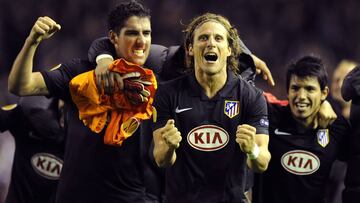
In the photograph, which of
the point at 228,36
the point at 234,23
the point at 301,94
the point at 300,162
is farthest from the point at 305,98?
the point at 234,23

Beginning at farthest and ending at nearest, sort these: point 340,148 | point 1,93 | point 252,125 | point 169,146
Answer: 1. point 1,93
2. point 340,148
3. point 252,125
4. point 169,146

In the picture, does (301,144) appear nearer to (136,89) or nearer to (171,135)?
(136,89)

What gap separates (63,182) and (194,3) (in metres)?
5.37

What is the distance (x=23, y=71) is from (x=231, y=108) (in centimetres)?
99

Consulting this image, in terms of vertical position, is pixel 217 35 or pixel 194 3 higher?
pixel 194 3

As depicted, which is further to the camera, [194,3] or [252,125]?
[194,3]

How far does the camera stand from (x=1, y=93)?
8594mm

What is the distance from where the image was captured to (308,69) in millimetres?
4930

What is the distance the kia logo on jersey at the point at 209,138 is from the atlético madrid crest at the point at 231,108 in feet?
0.30

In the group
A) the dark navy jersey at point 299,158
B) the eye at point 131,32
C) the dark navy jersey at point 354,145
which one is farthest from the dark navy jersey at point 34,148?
the dark navy jersey at point 354,145

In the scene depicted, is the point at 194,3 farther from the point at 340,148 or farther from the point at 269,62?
the point at 340,148

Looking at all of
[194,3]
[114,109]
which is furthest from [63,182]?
[194,3]

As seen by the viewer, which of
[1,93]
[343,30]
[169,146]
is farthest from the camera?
[343,30]

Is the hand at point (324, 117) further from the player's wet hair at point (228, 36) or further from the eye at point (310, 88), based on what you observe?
the player's wet hair at point (228, 36)
